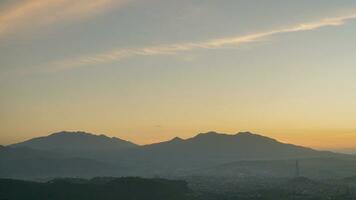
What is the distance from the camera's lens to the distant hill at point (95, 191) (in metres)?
122

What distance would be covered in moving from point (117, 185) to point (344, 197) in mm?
55450

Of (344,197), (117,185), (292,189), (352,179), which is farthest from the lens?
(352,179)

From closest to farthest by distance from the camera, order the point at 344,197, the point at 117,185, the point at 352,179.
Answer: the point at 344,197
the point at 117,185
the point at 352,179

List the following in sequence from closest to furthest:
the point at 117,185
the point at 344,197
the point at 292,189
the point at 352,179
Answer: the point at 344,197 → the point at 117,185 → the point at 292,189 → the point at 352,179

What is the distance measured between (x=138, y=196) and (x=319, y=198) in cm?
4350

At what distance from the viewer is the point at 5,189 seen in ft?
413

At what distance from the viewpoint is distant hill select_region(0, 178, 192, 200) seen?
122500 mm

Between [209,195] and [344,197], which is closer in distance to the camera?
[344,197]

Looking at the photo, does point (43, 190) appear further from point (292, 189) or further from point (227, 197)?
point (292, 189)

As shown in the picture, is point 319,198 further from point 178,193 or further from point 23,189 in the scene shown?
point 23,189

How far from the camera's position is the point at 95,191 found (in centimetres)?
12612

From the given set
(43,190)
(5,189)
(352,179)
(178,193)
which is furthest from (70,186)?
(352,179)

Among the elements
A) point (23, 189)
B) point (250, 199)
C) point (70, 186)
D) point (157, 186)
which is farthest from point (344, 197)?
point (23, 189)

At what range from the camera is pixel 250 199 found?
4921 inches
